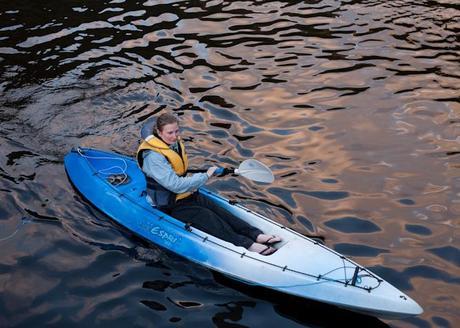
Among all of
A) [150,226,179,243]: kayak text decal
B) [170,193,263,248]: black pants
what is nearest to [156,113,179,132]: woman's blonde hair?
[170,193,263,248]: black pants

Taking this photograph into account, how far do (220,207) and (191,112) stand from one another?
3.53 meters

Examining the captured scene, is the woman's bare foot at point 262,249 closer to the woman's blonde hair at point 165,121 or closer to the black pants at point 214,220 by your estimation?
the black pants at point 214,220

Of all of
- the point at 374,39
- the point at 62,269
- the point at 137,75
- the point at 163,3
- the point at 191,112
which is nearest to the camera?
the point at 62,269

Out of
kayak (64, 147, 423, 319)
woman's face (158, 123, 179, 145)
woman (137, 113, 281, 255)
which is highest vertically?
woman's face (158, 123, 179, 145)

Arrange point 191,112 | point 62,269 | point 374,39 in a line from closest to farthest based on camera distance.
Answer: point 62,269
point 191,112
point 374,39

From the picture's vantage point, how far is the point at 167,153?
7.23 m

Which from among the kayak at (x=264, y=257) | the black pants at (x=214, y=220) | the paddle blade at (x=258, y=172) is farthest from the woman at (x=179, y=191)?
the paddle blade at (x=258, y=172)

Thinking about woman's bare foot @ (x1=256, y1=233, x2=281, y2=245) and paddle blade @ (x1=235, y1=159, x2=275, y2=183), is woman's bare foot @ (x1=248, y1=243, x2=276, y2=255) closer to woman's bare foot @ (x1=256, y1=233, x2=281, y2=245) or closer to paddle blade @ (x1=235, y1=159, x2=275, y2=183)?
woman's bare foot @ (x1=256, y1=233, x2=281, y2=245)

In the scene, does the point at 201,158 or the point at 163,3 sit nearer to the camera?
the point at 201,158

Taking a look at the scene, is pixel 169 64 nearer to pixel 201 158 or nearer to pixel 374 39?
pixel 201 158

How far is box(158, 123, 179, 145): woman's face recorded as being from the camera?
277 inches

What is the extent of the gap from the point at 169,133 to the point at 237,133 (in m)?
3.12

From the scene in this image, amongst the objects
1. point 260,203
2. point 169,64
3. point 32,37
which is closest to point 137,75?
point 169,64

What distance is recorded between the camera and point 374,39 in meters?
13.0
